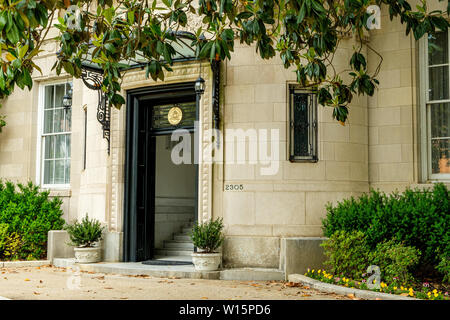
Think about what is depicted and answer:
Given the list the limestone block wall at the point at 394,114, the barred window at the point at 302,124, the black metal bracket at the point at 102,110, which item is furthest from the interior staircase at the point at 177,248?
the limestone block wall at the point at 394,114

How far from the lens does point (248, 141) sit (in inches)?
452

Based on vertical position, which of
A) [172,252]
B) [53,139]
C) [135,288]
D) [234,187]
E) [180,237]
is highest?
[53,139]

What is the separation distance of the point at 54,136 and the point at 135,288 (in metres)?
8.32

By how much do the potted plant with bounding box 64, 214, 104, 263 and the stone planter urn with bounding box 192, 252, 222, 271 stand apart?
274cm

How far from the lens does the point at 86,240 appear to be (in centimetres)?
1251

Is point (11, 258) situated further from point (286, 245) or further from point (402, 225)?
point (402, 225)

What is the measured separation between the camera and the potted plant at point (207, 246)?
430 inches

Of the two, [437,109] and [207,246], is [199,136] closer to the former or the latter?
[207,246]

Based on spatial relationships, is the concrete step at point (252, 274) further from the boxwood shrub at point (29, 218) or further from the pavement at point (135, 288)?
the boxwood shrub at point (29, 218)

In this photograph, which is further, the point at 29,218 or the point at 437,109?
the point at 29,218

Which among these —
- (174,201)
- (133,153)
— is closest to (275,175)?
(133,153)

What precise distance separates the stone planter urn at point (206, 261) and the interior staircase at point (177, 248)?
1906 mm
